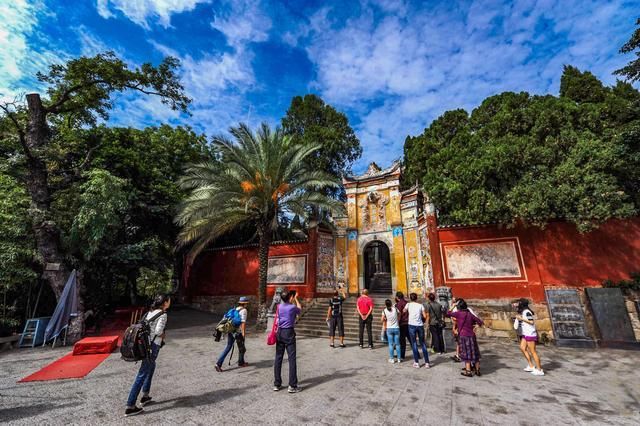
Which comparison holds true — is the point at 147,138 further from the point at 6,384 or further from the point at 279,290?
the point at 6,384

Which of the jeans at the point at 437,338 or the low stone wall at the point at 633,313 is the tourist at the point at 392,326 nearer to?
the jeans at the point at 437,338

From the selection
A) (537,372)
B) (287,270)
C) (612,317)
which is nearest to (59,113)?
(287,270)

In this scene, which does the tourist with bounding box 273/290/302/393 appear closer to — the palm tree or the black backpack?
the black backpack

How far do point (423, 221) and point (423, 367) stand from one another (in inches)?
299

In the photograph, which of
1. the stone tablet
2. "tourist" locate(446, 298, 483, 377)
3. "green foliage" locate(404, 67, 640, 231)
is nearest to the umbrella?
"tourist" locate(446, 298, 483, 377)

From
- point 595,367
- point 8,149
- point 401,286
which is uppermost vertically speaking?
point 8,149

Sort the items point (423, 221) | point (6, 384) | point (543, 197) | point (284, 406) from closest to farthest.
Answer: point (284, 406) < point (6, 384) < point (543, 197) < point (423, 221)

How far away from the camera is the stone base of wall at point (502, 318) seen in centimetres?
900

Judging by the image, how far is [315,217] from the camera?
14.0m

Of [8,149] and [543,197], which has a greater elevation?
[8,149]

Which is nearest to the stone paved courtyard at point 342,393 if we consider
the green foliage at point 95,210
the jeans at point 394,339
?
the jeans at point 394,339

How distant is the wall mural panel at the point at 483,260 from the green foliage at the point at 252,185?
5.36 m

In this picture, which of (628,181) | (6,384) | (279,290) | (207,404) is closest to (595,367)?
(628,181)

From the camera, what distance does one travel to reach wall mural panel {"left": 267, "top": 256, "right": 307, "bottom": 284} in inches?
546
